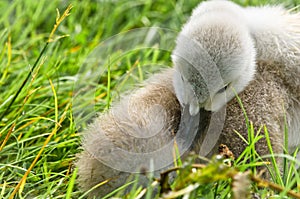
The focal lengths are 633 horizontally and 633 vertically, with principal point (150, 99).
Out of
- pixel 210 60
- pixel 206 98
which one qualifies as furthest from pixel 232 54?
pixel 206 98

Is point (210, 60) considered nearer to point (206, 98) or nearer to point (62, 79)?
point (206, 98)

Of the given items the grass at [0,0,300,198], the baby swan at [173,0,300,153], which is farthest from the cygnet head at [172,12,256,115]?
the grass at [0,0,300,198]

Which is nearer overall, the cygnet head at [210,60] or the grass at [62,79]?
the cygnet head at [210,60]

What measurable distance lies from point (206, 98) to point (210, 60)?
18 cm

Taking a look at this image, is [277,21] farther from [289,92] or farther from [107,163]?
[107,163]

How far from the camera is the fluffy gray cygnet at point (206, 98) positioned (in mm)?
2582

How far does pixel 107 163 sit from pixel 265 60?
1065mm

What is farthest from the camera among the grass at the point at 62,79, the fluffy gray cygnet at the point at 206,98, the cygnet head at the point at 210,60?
the grass at the point at 62,79

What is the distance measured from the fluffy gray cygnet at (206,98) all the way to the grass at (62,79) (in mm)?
164

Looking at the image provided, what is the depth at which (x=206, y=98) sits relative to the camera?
2771 mm

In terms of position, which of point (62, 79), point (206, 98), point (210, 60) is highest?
point (210, 60)

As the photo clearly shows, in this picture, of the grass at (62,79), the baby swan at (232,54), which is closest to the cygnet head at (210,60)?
the baby swan at (232,54)

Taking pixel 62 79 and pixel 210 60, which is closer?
pixel 210 60

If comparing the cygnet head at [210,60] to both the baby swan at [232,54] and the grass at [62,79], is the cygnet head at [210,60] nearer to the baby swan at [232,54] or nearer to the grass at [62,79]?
the baby swan at [232,54]
